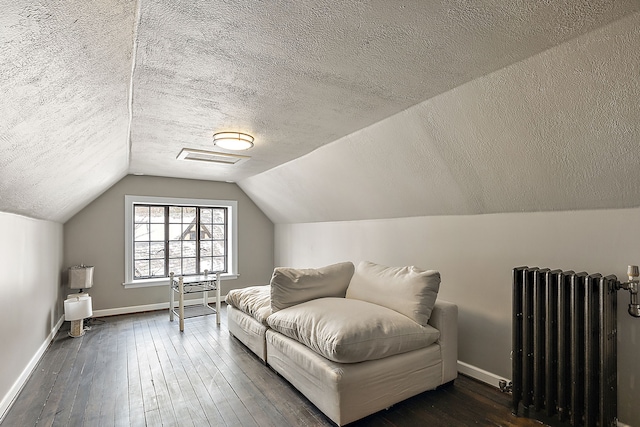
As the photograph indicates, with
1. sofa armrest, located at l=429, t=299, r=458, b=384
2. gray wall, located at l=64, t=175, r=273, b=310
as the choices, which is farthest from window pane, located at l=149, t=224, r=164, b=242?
sofa armrest, located at l=429, t=299, r=458, b=384

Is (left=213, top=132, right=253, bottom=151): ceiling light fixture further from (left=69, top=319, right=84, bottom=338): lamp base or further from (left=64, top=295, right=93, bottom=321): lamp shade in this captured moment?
(left=69, top=319, right=84, bottom=338): lamp base

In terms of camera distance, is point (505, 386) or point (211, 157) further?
point (211, 157)

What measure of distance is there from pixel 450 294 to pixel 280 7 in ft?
9.09

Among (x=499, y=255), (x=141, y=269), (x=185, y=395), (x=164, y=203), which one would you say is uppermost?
(x=164, y=203)

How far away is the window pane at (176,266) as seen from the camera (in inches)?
219

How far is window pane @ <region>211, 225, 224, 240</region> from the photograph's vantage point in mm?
5941

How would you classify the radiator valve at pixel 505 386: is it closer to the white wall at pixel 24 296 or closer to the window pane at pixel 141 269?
the white wall at pixel 24 296

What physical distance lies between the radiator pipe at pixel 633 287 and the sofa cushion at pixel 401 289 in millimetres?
1099

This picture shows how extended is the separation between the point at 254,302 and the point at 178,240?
2785mm

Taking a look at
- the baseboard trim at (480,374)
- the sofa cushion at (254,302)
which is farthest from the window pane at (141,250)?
the baseboard trim at (480,374)

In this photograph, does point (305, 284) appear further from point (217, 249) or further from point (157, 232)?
point (157, 232)

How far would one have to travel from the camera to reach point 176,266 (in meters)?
5.60

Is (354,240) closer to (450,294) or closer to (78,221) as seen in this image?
(450,294)

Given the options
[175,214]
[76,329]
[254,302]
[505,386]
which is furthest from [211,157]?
[505,386]
